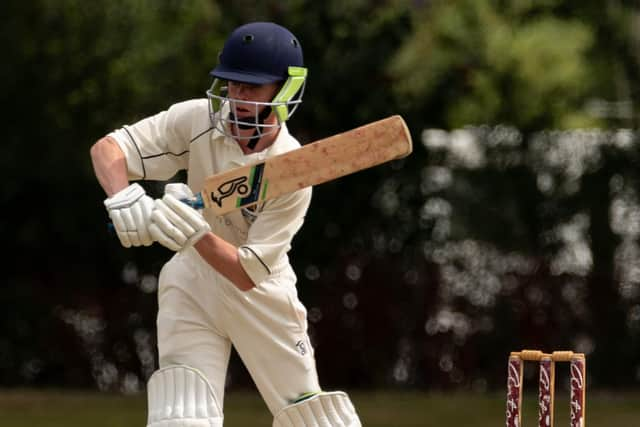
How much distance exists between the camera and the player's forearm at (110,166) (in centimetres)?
388

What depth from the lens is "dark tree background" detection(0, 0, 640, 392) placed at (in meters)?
8.41

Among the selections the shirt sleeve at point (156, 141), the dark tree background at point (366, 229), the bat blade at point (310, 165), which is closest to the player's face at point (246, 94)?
the shirt sleeve at point (156, 141)

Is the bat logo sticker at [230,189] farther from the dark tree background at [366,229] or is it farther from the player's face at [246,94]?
the dark tree background at [366,229]

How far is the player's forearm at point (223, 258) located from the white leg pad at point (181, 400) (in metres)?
0.28

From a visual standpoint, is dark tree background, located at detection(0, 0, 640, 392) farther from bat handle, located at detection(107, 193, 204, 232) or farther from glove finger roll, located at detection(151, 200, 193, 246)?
glove finger roll, located at detection(151, 200, 193, 246)

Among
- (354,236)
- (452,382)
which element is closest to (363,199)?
(354,236)

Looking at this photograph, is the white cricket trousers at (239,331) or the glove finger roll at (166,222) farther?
the white cricket trousers at (239,331)

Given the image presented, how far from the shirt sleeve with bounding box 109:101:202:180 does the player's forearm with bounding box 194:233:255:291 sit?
37cm

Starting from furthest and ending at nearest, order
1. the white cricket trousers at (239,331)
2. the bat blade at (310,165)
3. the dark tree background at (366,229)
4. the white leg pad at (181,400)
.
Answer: the dark tree background at (366,229)
the white cricket trousers at (239,331)
the white leg pad at (181,400)
the bat blade at (310,165)

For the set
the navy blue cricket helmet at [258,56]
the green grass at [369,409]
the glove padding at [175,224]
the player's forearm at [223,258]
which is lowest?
the green grass at [369,409]

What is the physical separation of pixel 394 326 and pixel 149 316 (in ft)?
4.50

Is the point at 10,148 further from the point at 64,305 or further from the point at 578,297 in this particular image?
the point at 578,297

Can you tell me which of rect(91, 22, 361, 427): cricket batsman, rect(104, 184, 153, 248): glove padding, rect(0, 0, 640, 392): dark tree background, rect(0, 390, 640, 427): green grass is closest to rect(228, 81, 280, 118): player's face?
rect(91, 22, 361, 427): cricket batsman

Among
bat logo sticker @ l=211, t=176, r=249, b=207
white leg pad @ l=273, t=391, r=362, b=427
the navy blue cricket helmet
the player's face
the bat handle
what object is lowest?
white leg pad @ l=273, t=391, r=362, b=427
